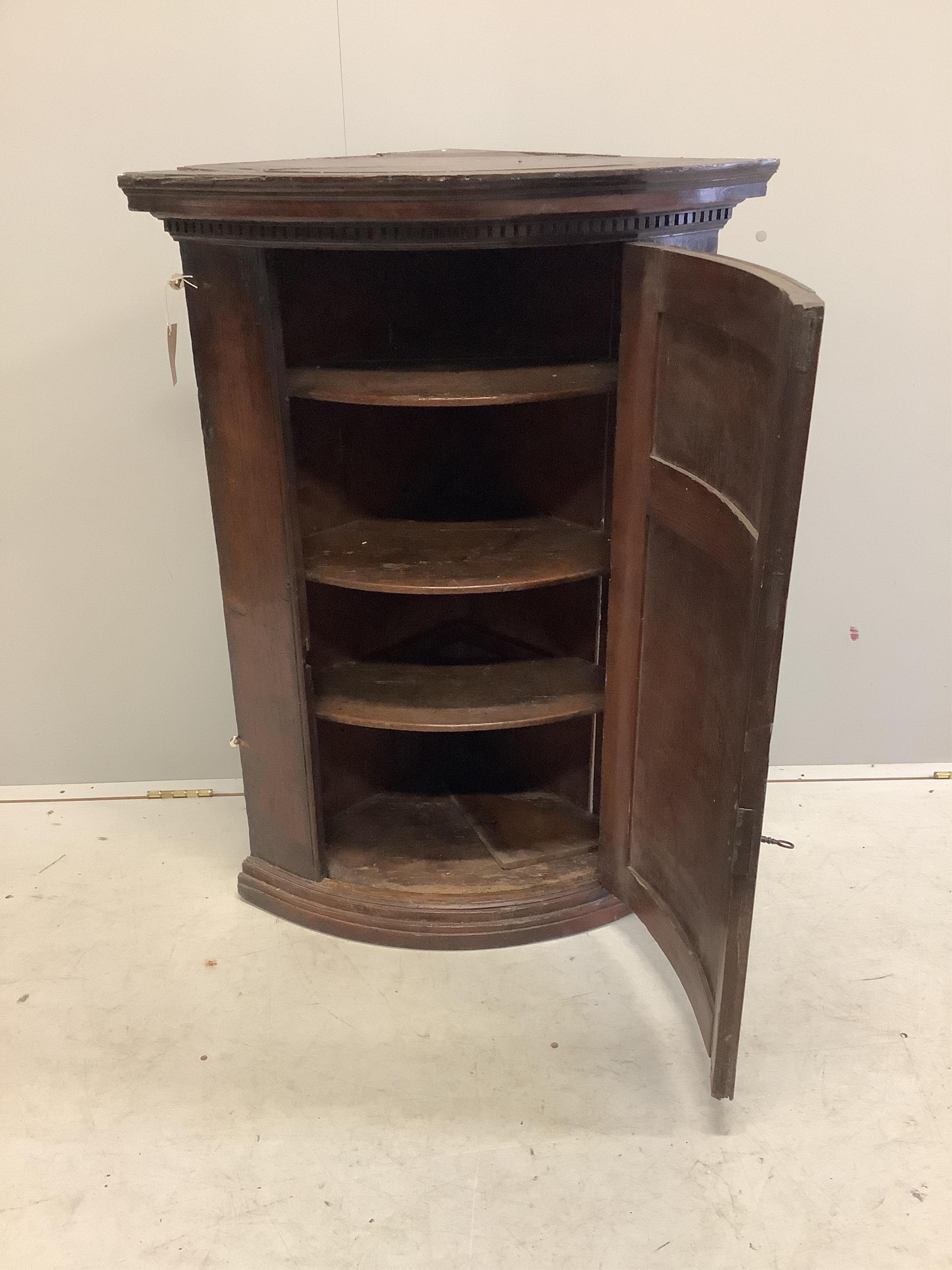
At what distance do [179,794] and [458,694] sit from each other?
3.00ft

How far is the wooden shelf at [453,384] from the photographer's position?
1656 millimetres

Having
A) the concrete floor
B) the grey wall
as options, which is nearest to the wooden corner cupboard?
the concrete floor

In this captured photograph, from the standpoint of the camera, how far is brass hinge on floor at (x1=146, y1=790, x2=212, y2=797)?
255cm

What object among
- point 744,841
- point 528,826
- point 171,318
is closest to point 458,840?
point 528,826

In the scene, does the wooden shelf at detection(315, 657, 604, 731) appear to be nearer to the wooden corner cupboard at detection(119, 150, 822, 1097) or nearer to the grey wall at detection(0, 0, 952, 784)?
the wooden corner cupboard at detection(119, 150, 822, 1097)

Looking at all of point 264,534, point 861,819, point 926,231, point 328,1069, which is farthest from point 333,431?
point 861,819

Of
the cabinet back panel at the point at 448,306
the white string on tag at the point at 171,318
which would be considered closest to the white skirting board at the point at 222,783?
the white string on tag at the point at 171,318

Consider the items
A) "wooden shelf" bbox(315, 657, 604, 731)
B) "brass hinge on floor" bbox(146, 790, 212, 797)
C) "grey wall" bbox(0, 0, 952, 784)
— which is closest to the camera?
"wooden shelf" bbox(315, 657, 604, 731)

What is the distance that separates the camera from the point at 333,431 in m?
1.99

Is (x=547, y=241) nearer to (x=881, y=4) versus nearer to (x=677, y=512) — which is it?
(x=677, y=512)

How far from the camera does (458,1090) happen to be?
169 centimetres

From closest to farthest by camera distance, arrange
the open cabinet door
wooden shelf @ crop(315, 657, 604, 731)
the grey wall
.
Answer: the open cabinet door, wooden shelf @ crop(315, 657, 604, 731), the grey wall

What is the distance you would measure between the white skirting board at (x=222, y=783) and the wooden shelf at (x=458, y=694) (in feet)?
2.16

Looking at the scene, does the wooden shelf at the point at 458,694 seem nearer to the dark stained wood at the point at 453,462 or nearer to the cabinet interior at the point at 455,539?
the cabinet interior at the point at 455,539
